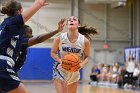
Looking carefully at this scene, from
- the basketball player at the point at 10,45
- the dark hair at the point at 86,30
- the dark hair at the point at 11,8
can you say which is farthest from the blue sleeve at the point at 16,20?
the dark hair at the point at 86,30

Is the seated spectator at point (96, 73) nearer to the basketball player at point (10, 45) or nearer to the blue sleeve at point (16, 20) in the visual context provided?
the basketball player at point (10, 45)

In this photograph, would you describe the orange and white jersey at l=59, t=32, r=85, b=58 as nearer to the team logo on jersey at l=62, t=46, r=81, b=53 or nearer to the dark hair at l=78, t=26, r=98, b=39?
the team logo on jersey at l=62, t=46, r=81, b=53

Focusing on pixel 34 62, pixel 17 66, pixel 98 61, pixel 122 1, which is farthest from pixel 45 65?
pixel 17 66

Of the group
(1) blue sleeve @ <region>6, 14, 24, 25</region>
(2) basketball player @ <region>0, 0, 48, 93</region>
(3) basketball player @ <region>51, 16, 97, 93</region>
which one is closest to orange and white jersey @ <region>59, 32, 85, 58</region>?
(3) basketball player @ <region>51, 16, 97, 93</region>

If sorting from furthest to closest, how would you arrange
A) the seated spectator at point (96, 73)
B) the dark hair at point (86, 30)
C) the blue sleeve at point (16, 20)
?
the seated spectator at point (96, 73)
the dark hair at point (86, 30)
the blue sleeve at point (16, 20)

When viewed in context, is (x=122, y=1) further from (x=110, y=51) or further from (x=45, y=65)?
(x=45, y=65)

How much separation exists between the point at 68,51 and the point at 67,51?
20mm

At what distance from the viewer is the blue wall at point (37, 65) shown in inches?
897

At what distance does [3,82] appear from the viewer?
3.97m

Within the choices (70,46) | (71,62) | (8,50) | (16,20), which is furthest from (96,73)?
(16,20)

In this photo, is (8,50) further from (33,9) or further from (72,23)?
(72,23)

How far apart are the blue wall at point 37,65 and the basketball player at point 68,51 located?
16539 millimetres

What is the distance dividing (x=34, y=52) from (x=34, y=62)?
2.15ft

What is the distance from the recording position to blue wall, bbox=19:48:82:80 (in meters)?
22.8
